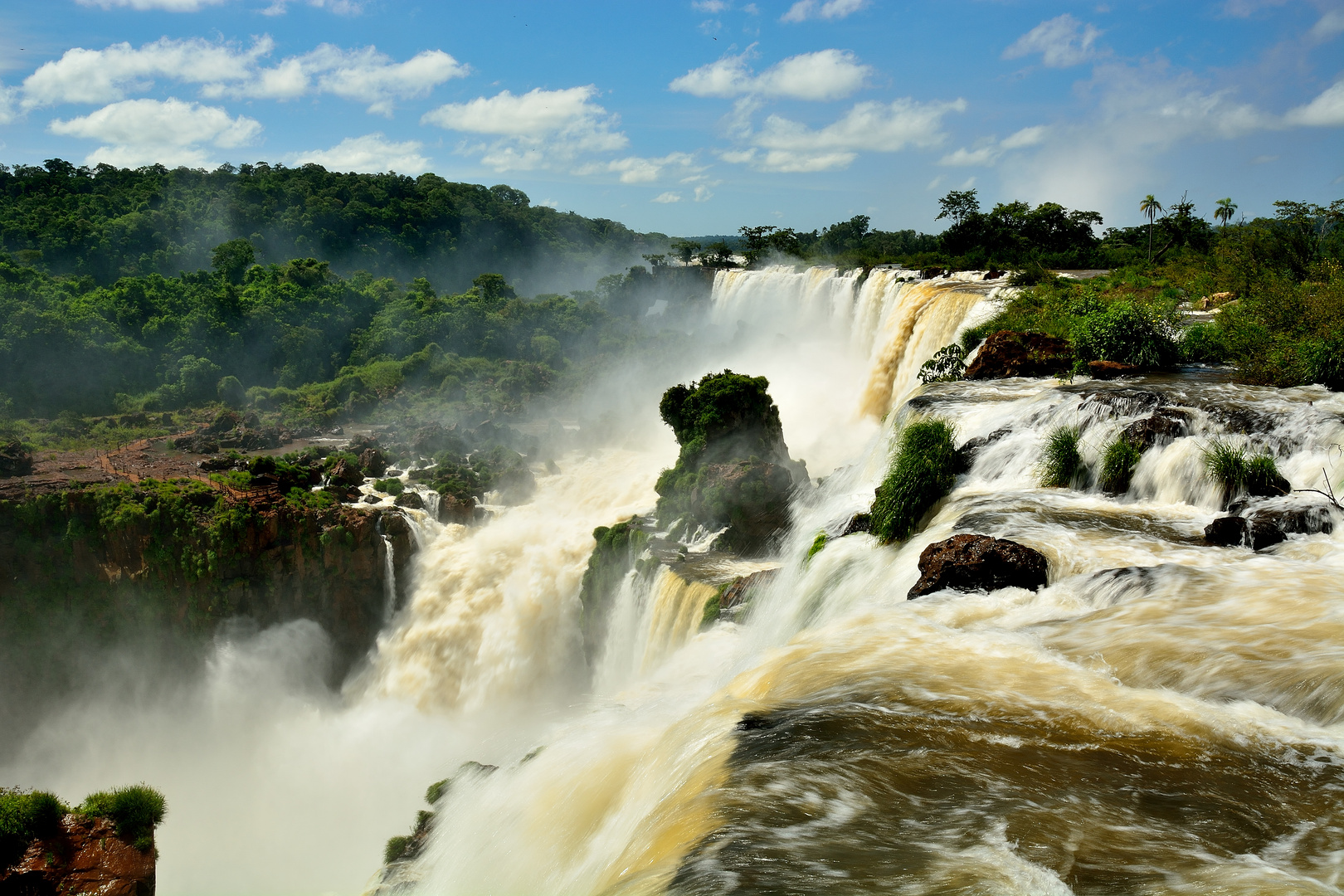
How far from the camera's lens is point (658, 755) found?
7.73m

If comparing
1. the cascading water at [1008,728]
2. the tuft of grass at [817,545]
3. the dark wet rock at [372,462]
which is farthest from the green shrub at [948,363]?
the dark wet rock at [372,462]

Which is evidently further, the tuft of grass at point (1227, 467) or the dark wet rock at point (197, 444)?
the dark wet rock at point (197, 444)

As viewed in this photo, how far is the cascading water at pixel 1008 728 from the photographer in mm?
5398

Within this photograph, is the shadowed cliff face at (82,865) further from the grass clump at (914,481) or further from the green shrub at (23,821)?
the grass clump at (914,481)

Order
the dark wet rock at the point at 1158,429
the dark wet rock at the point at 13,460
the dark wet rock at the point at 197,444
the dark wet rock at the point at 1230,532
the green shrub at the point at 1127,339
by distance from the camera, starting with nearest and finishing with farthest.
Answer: the dark wet rock at the point at 1230,532 < the dark wet rock at the point at 1158,429 < the green shrub at the point at 1127,339 < the dark wet rock at the point at 13,460 < the dark wet rock at the point at 197,444

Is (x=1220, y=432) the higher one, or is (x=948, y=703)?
(x=1220, y=432)

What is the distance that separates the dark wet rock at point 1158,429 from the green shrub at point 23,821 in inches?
692

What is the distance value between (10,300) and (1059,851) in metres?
51.6

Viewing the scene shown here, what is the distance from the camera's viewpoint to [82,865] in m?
11.6

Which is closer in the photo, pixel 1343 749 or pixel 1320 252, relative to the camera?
pixel 1343 749

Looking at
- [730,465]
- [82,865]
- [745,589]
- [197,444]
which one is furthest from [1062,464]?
[197,444]

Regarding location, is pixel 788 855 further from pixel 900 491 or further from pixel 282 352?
pixel 282 352

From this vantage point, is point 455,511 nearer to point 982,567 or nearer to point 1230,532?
point 982,567

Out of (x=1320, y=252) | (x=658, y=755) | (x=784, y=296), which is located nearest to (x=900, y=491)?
(x=658, y=755)
